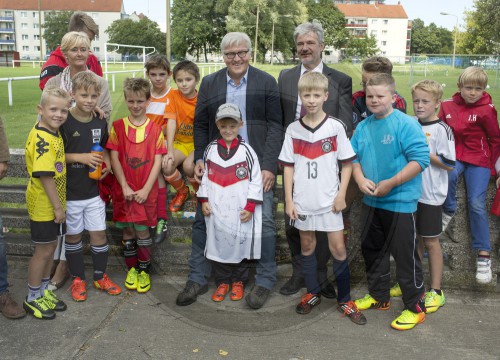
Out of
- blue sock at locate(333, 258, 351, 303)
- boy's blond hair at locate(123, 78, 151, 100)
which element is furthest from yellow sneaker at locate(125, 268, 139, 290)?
blue sock at locate(333, 258, 351, 303)

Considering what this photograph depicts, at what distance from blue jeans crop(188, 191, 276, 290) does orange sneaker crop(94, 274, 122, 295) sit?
60 cm

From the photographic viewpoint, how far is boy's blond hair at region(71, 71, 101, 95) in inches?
135

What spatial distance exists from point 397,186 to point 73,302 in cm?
256

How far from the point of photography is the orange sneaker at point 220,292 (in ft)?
12.0

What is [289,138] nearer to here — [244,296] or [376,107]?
[376,107]

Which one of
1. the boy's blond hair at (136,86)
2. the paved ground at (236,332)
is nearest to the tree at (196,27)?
the boy's blond hair at (136,86)

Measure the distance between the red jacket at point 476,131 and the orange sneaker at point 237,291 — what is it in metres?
1.97

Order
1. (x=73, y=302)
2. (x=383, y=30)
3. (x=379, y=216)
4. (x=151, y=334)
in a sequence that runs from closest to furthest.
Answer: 1. (x=151, y=334)
2. (x=379, y=216)
3. (x=73, y=302)
4. (x=383, y=30)

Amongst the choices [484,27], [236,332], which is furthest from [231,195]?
[484,27]

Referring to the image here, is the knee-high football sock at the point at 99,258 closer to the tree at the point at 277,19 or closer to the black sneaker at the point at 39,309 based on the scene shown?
the black sneaker at the point at 39,309

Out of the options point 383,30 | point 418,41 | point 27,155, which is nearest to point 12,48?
point 383,30

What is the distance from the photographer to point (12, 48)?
109688 millimetres

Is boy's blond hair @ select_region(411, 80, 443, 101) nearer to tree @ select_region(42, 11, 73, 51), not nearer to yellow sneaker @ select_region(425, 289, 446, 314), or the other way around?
yellow sneaker @ select_region(425, 289, 446, 314)

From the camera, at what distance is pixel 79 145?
351cm
